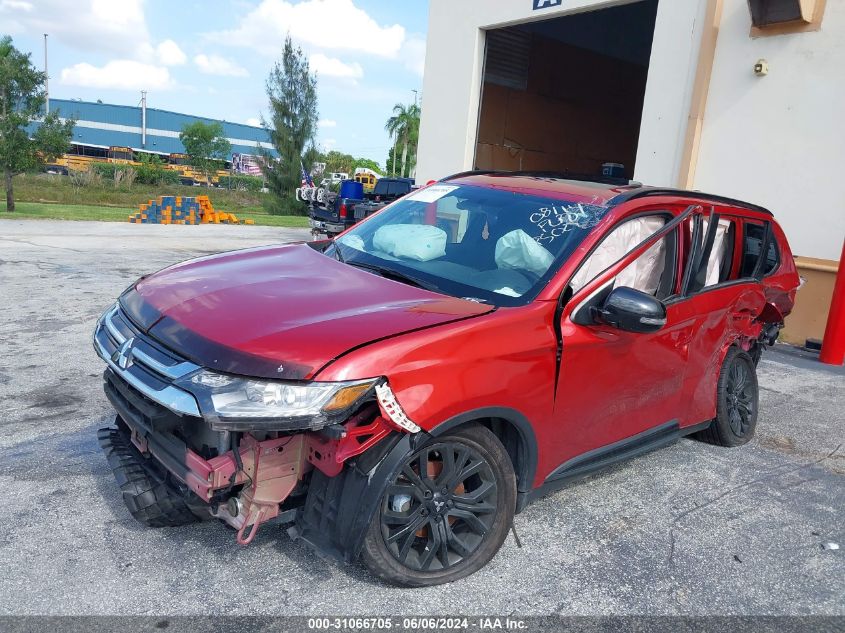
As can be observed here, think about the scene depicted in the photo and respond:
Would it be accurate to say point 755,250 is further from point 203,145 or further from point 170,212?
point 203,145

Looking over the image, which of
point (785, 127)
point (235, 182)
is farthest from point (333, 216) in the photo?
point (235, 182)

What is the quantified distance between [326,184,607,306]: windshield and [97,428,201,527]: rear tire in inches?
Answer: 56.0

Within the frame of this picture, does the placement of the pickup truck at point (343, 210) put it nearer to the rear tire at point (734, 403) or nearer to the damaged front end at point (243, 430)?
the rear tire at point (734, 403)

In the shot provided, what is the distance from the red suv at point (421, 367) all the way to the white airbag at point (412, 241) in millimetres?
13

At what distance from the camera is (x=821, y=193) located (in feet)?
27.1

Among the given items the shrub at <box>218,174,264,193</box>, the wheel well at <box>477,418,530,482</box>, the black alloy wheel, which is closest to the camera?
the wheel well at <box>477,418,530,482</box>

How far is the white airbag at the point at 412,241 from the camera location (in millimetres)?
3659

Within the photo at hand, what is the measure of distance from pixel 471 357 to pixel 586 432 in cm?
95

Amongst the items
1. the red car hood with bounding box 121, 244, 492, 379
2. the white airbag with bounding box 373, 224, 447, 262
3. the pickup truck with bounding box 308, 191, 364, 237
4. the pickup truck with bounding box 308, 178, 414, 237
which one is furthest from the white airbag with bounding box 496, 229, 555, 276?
the pickup truck with bounding box 308, 191, 364, 237

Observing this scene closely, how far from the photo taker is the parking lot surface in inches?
107

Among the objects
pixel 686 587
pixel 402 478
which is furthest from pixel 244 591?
pixel 686 587

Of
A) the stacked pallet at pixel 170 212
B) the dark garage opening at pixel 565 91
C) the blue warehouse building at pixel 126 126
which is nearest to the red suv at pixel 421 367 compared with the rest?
Result: the dark garage opening at pixel 565 91

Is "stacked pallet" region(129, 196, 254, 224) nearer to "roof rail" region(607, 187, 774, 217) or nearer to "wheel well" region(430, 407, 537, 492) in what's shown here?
"roof rail" region(607, 187, 774, 217)

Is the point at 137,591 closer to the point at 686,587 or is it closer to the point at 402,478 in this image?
the point at 402,478
